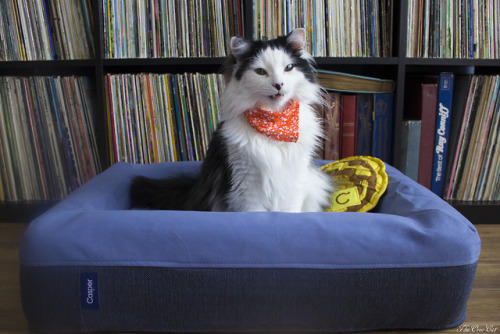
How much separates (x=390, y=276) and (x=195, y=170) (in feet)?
3.19

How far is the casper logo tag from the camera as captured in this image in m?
0.98

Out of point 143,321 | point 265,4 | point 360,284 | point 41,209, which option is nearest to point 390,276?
point 360,284

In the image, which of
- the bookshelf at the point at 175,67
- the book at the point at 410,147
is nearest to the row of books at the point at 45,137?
the bookshelf at the point at 175,67

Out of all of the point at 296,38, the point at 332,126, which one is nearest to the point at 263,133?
the point at 296,38

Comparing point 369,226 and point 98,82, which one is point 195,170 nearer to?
point 98,82

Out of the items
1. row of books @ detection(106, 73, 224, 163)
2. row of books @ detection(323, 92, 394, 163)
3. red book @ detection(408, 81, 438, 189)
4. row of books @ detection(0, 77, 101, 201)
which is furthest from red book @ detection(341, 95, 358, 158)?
row of books @ detection(0, 77, 101, 201)

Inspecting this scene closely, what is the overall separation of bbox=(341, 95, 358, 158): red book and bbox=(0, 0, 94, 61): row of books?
115 cm

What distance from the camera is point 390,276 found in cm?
98

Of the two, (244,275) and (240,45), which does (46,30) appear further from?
(244,275)

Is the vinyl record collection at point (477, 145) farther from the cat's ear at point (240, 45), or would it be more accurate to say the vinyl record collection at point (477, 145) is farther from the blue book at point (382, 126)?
the cat's ear at point (240, 45)

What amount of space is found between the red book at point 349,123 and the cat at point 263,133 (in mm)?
575

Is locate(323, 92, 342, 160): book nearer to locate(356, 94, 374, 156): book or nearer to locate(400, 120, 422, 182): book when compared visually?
locate(356, 94, 374, 156): book

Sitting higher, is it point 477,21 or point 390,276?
point 477,21

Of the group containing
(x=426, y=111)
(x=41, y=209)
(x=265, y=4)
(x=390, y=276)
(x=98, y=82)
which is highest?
(x=265, y=4)
